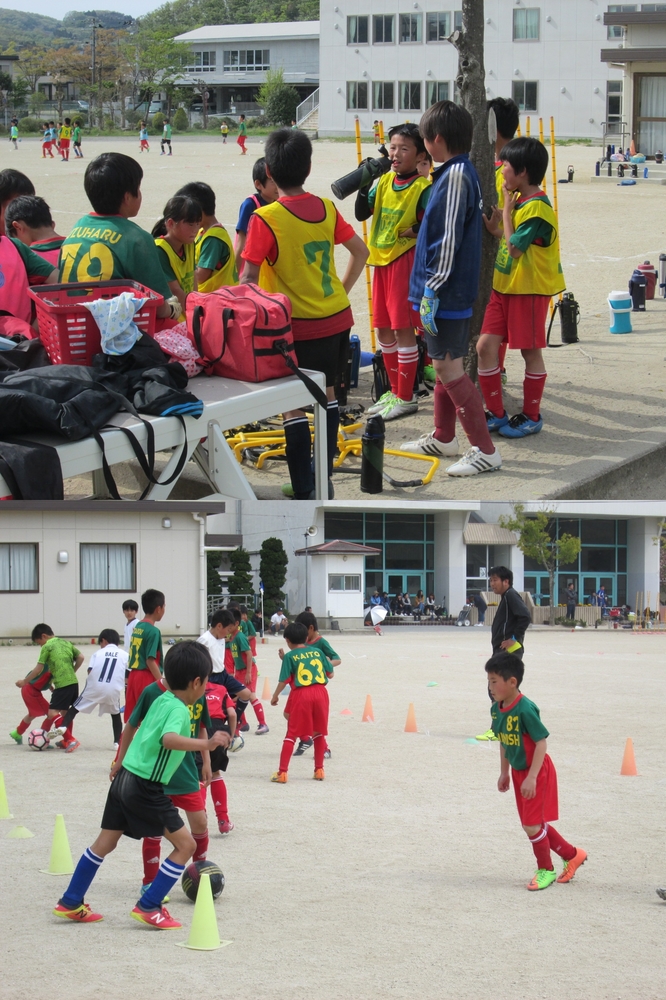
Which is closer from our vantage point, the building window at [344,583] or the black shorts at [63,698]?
the black shorts at [63,698]

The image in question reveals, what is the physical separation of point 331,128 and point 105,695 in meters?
45.2

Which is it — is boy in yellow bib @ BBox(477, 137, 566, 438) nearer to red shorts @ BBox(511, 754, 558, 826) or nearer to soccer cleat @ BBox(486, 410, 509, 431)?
soccer cleat @ BBox(486, 410, 509, 431)

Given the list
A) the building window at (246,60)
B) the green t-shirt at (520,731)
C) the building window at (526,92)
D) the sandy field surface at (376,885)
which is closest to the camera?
the sandy field surface at (376,885)

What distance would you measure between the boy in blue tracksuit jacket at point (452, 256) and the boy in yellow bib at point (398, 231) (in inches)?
36.4

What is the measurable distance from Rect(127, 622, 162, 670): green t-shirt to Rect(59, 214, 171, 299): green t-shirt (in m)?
2.39

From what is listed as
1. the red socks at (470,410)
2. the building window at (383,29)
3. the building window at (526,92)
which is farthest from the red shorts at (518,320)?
the building window at (383,29)

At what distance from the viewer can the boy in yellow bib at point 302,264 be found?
239 inches

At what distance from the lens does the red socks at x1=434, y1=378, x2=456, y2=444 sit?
22.6 feet

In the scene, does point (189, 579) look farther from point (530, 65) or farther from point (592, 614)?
point (530, 65)

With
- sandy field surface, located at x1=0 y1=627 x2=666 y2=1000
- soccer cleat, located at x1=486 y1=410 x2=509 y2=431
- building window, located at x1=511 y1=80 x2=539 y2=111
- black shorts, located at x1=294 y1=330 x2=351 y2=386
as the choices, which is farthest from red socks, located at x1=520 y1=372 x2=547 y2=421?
building window, located at x1=511 y1=80 x2=539 y2=111

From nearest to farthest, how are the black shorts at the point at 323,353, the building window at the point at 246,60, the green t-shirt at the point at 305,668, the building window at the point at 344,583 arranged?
1. the black shorts at the point at 323,353
2. the green t-shirt at the point at 305,668
3. the building window at the point at 344,583
4. the building window at the point at 246,60

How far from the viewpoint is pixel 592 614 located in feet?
111

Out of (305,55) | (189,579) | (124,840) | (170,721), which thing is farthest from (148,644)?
(305,55)

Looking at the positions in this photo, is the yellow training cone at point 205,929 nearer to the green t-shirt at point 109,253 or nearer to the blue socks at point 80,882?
the blue socks at point 80,882
